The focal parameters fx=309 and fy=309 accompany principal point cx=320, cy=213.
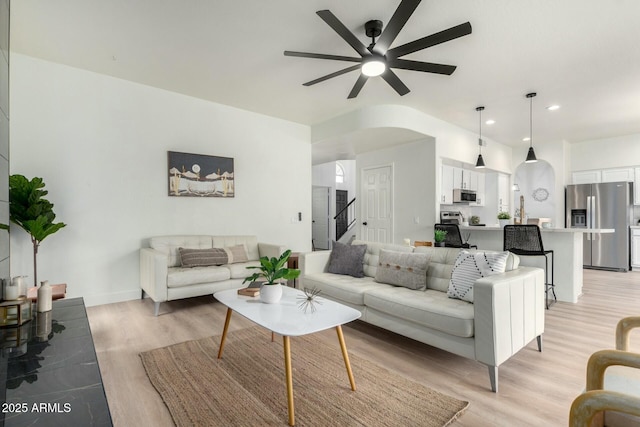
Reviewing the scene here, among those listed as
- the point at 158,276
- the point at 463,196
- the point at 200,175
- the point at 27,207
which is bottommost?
the point at 158,276

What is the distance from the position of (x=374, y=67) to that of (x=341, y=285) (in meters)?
2.01

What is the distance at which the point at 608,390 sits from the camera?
1.02 m

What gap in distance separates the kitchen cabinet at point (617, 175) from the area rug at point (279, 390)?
753 centimetres

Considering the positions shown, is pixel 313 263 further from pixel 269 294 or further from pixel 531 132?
pixel 531 132

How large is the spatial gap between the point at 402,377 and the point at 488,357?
22.2 inches

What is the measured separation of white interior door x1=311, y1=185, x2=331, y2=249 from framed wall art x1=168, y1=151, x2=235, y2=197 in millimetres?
5011

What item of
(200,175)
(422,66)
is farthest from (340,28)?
A: (200,175)

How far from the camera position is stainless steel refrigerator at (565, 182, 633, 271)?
6109mm

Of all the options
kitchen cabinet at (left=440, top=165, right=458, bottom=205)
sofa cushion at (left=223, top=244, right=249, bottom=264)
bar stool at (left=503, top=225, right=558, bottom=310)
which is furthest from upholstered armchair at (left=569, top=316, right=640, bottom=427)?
kitchen cabinet at (left=440, top=165, right=458, bottom=205)

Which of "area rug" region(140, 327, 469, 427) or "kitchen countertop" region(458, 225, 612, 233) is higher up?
"kitchen countertop" region(458, 225, 612, 233)

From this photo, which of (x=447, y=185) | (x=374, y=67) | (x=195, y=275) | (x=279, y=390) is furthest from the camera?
(x=447, y=185)

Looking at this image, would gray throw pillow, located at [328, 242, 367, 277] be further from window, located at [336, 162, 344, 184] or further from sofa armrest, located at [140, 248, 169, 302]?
window, located at [336, 162, 344, 184]

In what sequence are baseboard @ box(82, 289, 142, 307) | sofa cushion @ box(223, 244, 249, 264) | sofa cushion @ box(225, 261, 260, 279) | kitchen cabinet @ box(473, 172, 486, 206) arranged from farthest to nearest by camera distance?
kitchen cabinet @ box(473, 172, 486, 206) → sofa cushion @ box(223, 244, 249, 264) → sofa cushion @ box(225, 261, 260, 279) → baseboard @ box(82, 289, 142, 307)

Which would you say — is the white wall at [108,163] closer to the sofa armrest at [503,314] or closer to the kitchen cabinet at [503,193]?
the sofa armrest at [503,314]
